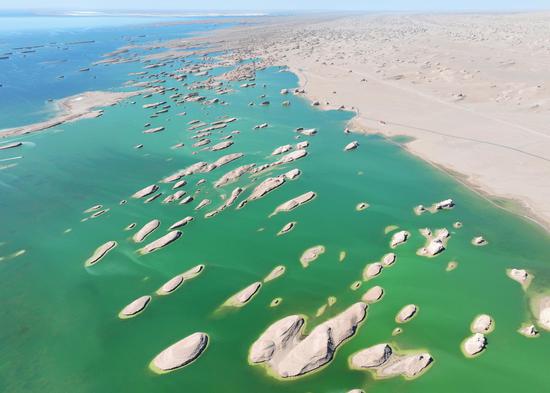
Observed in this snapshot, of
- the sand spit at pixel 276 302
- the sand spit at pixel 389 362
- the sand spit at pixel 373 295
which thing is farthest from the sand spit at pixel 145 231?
the sand spit at pixel 389 362

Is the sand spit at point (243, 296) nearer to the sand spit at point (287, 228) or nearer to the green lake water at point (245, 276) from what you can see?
the green lake water at point (245, 276)

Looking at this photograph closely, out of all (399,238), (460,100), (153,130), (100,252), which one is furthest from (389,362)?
(460,100)

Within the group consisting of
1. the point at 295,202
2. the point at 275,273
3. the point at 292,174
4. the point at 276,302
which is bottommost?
the point at 276,302

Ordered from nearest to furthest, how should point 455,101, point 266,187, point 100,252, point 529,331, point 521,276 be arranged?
1. point 529,331
2. point 521,276
3. point 100,252
4. point 266,187
5. point 455,101

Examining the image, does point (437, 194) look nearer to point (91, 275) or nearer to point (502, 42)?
point (91, 275)

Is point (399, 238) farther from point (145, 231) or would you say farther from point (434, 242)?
point (145, 231)

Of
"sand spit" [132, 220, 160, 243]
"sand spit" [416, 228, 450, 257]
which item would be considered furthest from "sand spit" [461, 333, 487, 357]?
"sand spit" [132, 220, 160, 243]
